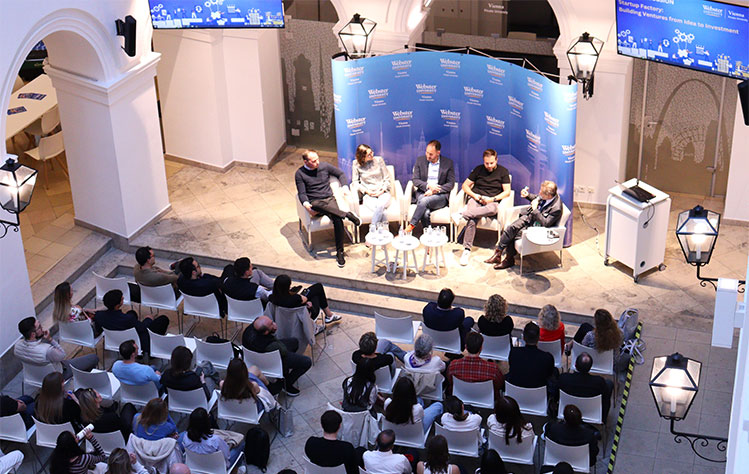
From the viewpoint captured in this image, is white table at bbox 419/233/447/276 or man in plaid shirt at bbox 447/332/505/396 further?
white table at bbox 419/233/447/276

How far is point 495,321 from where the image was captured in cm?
1021

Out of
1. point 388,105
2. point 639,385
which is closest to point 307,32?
point 388,105

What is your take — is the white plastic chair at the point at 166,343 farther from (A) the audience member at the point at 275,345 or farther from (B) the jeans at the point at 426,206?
(B) the jeans at the point at 426,206

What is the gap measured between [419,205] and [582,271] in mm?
2175

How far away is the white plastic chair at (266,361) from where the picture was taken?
32.5 feet

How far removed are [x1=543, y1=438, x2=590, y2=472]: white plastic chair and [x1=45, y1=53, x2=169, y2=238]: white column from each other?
6.72 meters

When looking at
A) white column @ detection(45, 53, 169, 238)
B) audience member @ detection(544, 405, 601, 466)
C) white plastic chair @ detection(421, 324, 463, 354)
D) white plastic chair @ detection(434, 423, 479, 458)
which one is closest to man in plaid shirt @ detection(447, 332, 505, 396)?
white plastic chair @ detection(434, 423, 479, 458)

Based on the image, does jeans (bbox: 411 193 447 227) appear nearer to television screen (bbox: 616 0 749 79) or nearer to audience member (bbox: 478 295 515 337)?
audience member (bbox: 478 295 515 337)

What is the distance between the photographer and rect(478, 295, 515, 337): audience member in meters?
10.1

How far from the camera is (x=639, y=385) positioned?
34.1ft

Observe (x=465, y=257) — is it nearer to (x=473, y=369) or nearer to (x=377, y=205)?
(x=377, y=205)

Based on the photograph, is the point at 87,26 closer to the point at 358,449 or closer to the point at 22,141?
the point at 22,141

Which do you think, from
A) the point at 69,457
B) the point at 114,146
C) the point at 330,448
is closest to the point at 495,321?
the point at 330,448

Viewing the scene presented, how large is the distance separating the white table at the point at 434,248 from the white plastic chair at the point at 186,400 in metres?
3.49
